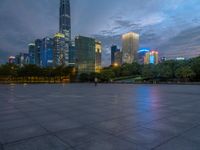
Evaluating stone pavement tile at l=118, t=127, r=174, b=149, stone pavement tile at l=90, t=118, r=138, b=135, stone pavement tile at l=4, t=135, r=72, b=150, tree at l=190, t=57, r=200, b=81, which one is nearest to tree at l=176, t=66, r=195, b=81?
tree at l=190, t=57, r=200, b=81

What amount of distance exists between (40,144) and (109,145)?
158 centimetres

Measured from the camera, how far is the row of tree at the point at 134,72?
2608 inches

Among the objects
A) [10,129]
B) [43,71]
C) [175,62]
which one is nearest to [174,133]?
[10,129]

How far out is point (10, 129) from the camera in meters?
5.64

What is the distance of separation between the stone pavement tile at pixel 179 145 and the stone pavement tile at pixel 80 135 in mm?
1427

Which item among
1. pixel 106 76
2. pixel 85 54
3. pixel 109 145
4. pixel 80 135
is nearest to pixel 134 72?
pixel 106 76

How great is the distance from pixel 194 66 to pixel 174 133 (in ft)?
222

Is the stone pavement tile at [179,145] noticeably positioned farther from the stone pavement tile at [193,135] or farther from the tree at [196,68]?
the tree at [196,68]

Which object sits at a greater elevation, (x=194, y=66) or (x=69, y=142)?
(x=194, y=66)

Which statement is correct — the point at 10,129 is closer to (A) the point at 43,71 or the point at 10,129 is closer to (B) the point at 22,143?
(B) the point at 22,143

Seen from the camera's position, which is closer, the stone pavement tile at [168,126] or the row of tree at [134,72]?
the stone pavement tile at [168,126]

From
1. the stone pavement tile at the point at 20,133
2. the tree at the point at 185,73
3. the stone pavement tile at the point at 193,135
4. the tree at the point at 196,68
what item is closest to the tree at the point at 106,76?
the tree at the point at 185,73

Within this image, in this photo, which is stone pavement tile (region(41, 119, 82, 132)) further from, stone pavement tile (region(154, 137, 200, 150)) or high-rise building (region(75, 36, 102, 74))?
high-rise building (region(75, 36, 102, 74))

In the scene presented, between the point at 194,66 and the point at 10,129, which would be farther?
the point at 194,66
